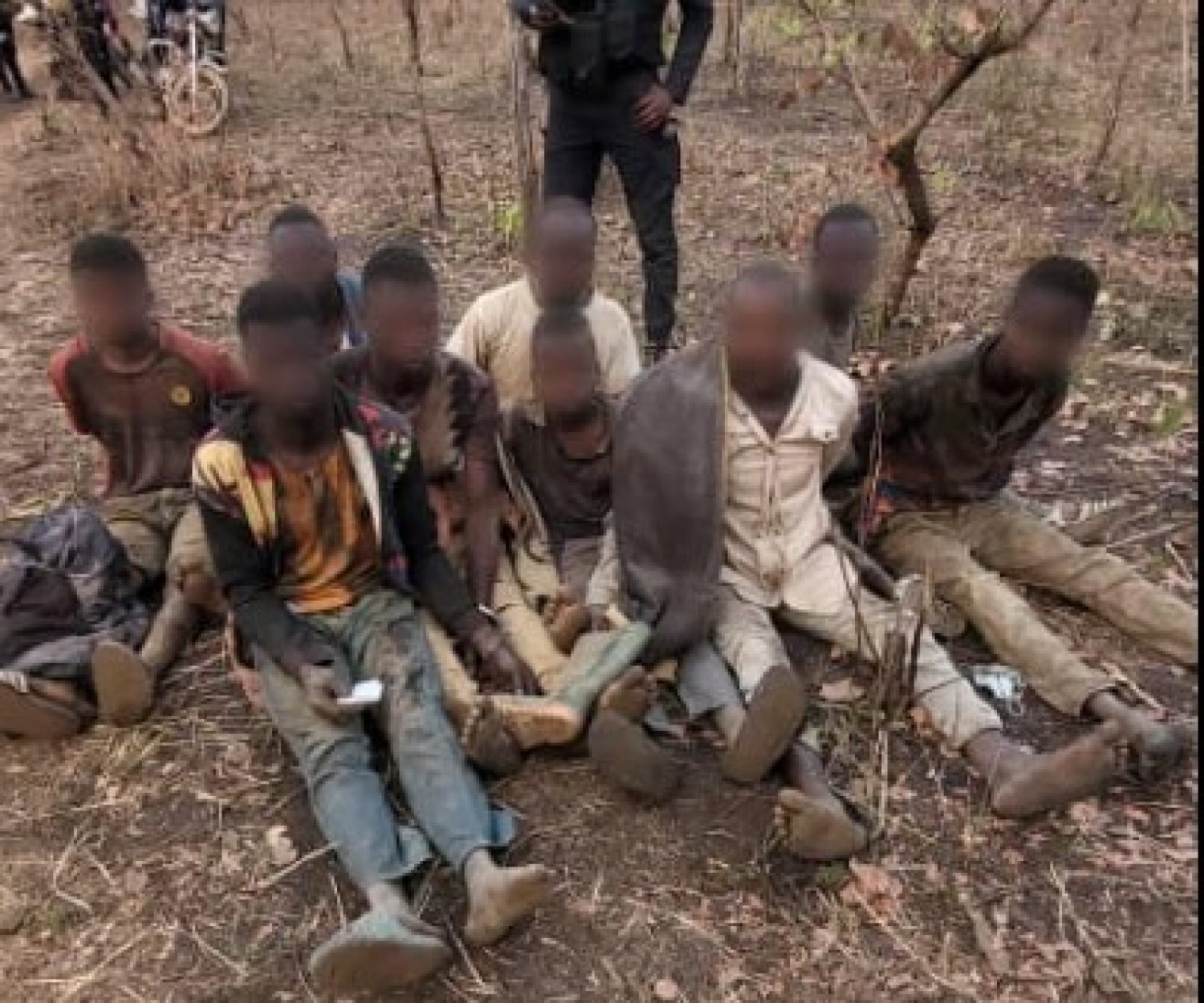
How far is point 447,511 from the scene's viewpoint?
3.36 metres

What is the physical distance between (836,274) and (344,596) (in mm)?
1704

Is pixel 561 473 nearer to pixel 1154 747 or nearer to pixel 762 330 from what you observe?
pixel 762 330

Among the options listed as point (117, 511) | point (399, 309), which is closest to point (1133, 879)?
point (399, 309)

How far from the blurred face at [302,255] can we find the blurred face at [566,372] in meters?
0.77

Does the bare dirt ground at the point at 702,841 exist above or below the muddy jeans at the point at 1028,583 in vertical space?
below

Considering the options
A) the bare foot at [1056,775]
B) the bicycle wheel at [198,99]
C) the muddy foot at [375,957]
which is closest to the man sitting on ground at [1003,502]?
the bare foot at [1056,775]

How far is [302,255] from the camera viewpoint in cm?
357

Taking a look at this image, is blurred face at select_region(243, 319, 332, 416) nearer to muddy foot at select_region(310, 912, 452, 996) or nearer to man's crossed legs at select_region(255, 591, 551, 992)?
man's crossed legs at select_region(255, 591, 551, 992)

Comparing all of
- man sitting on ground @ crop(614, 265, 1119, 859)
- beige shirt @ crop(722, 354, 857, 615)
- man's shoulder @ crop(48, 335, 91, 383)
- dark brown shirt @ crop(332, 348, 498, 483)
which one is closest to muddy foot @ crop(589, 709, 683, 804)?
man sitting on ground @ crop(614, 265, 1119, 859)

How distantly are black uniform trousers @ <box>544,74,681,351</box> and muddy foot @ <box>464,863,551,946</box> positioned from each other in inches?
109

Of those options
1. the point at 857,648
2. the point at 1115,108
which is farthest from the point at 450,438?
the point at 1115,108

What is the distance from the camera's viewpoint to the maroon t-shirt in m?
3.41

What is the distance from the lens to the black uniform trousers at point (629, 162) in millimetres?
4441

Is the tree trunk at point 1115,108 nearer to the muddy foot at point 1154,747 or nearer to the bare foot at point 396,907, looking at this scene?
the muddy foot at point 1154,747
